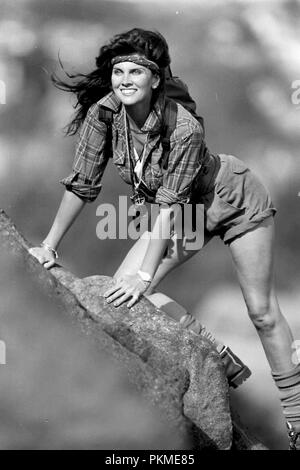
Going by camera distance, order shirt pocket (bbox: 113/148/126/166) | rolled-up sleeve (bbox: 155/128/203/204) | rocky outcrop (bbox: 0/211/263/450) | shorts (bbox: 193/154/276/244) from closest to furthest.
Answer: rocky outcrop (bbox: 0/211/263/450) < rolled-up sleeve (bbox: 155/128/203/204) < shirt pocket (bbox: 113/148/126/166) < shorts (bbox: 193/154/276/244)

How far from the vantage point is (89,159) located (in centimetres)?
287

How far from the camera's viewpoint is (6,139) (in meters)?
5.05

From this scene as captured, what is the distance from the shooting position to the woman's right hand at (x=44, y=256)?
2814 mm

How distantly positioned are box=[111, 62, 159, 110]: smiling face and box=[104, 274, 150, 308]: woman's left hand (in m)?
0.49

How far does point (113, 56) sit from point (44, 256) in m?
0.61

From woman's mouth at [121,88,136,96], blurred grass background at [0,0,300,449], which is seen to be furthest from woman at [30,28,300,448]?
blurred grass background at [0,0,300,449]

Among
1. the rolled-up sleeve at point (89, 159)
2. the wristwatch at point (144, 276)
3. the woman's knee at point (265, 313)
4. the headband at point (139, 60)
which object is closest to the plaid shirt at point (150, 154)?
the rolled-up sleeve at point (89, 159)

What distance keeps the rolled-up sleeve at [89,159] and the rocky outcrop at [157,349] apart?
0.25 metres

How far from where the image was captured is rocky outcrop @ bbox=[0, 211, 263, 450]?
8.06 feet

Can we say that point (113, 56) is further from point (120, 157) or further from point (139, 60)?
point (120, 157)

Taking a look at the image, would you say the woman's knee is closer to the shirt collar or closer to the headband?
the shirt collar

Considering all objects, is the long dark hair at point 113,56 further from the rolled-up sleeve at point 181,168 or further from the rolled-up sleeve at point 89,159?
the rolled-up sleeve at point 181,168

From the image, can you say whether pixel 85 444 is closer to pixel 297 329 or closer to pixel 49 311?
pixel 49 311
